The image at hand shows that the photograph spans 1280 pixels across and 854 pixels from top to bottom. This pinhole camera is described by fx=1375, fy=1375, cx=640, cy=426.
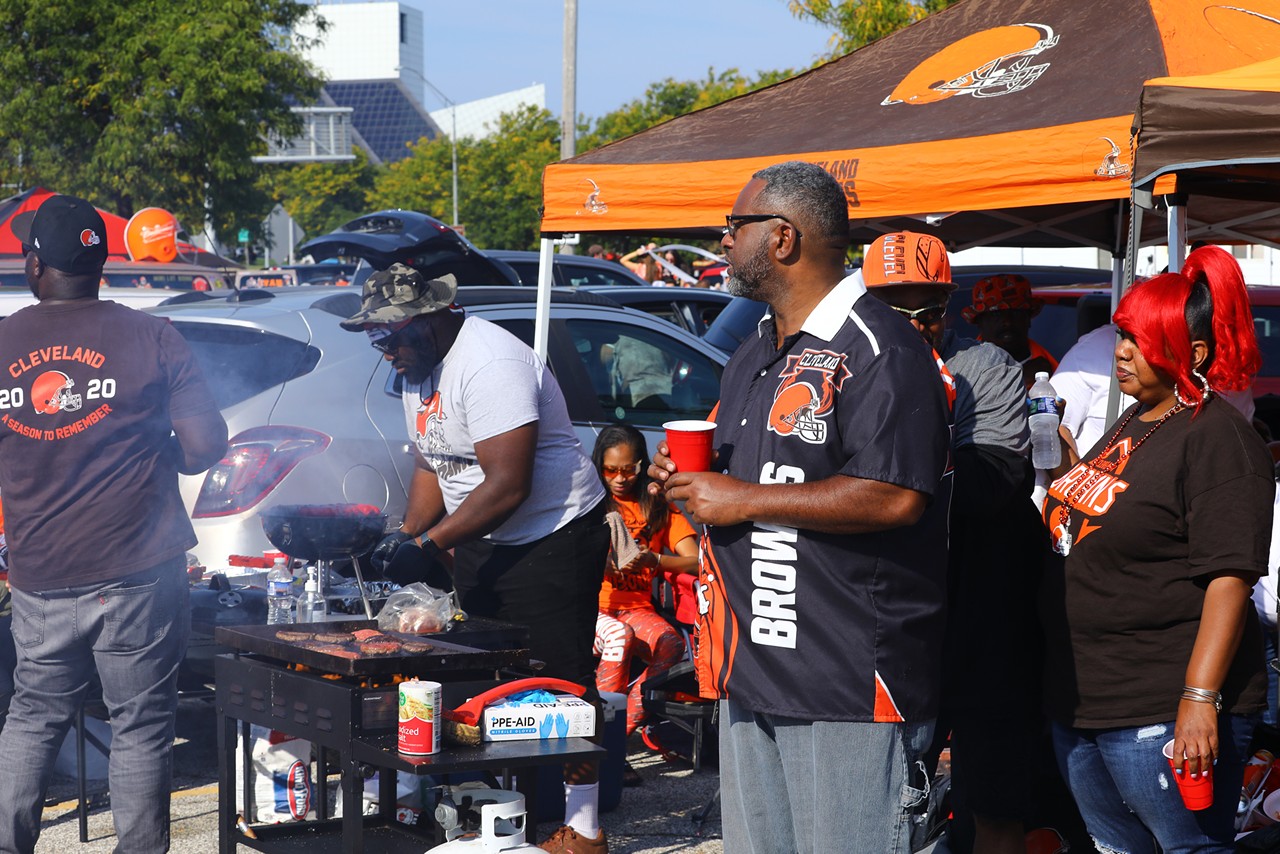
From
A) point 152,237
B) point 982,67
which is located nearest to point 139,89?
point 152,237

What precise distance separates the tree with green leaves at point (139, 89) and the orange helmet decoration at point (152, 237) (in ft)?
43.5

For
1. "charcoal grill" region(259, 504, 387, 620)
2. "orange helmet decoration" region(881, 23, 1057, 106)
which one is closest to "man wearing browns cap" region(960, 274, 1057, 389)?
"orange helmet decoration" region(881, 23, 1057, 106)

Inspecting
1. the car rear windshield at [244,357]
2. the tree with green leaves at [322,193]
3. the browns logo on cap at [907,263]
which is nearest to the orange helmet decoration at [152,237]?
the car rear windshield at [244,357]

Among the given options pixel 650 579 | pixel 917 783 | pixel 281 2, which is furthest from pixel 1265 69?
pixel 281 2

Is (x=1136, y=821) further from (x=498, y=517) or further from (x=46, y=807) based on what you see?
(x=46, y=807)

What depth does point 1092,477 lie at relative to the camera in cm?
315

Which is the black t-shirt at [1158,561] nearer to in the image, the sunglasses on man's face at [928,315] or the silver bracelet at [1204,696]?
the silver bracelet at [1204,696]

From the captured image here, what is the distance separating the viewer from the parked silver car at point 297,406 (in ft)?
18.5

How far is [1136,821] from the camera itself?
124 inches

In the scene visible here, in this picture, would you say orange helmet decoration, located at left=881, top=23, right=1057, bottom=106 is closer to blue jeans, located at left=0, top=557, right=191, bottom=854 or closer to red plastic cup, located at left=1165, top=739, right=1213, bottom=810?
red plastic cup, located at left=1165, top=739, right=1213, bottom=810

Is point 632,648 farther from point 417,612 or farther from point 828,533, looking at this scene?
point 828,533

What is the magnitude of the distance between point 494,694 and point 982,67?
3.66 m

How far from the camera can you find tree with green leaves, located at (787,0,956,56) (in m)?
18.8

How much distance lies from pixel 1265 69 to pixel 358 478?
3.77m
